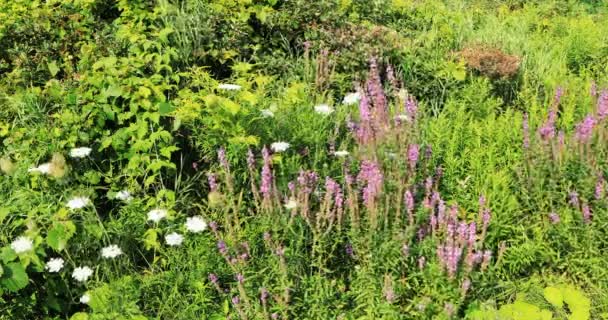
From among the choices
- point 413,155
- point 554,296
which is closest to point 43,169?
point 413,155

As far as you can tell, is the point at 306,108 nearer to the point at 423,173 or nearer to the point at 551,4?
the point at 423,173

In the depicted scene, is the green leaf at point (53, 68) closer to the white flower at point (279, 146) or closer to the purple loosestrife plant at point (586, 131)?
the white flower at point (279, 146)

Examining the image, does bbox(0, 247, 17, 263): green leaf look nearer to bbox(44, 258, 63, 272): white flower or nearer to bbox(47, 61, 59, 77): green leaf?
bbox(44, 258, 63, 272): white flower

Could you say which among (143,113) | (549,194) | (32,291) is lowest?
(32,291)

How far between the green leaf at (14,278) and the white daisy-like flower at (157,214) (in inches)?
25.5

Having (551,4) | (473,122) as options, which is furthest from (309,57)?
(551,4)

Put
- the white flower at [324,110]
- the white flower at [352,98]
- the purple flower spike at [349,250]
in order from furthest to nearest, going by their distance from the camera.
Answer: the white flower at [352,98] < the white flower at [324,110] < the purple flower spike at [349,250]

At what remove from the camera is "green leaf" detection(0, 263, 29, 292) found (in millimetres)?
→ 2812

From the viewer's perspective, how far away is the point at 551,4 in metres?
8.16

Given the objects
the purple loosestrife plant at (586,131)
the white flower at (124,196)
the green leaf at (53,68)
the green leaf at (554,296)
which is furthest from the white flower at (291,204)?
the green leaf at (53,68)

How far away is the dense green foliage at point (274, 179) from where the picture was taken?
9.92 feet

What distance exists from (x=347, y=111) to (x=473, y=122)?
0.94m

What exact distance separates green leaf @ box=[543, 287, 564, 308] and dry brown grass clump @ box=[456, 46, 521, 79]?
2348 millimetres

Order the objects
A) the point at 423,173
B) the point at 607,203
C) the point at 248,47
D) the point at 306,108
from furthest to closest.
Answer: the point at 248,47 < the point at 306,108 < the point at 423,173 < the point at 607,203
